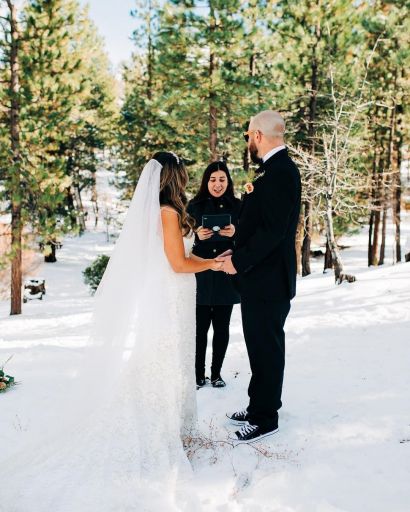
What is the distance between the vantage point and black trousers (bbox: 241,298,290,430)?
3.66 metres

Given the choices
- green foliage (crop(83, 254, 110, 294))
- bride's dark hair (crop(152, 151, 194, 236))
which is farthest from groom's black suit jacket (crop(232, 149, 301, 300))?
green foliage (crop(83, 254, 110, 294))

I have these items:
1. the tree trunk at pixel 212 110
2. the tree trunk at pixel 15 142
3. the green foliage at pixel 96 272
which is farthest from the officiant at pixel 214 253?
the green foliage at pixel 96 272

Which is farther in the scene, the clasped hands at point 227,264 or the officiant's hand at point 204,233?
the officiant's hand at point 204,233

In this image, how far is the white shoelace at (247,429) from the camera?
3697 mm

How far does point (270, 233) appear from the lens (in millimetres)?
3352

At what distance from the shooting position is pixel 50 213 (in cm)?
1628

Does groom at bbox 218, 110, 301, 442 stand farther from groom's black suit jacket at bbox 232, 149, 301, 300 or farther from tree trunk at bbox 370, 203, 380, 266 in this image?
tree trunk at bbox 370, 203, 380, 266

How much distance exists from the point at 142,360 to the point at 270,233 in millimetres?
1408

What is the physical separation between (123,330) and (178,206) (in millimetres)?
1101

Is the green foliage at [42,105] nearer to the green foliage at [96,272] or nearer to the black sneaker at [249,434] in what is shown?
the green foliage at [96,272]

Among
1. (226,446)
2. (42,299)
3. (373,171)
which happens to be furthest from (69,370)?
(373,171)

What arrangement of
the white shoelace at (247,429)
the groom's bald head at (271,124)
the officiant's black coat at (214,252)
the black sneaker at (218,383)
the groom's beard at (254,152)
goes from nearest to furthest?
the groom's bald head at (271,124) < the groom's beard at (254,152) < the white shoelace at (247,429) < the officiant's black coat at (214,252) < the black sneaker at (218,383)

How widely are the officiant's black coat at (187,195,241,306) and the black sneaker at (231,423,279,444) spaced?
1.41 metres

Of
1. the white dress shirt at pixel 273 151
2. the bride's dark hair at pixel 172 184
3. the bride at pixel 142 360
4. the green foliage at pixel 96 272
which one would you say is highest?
the white dress shirt at pixel 273 151
